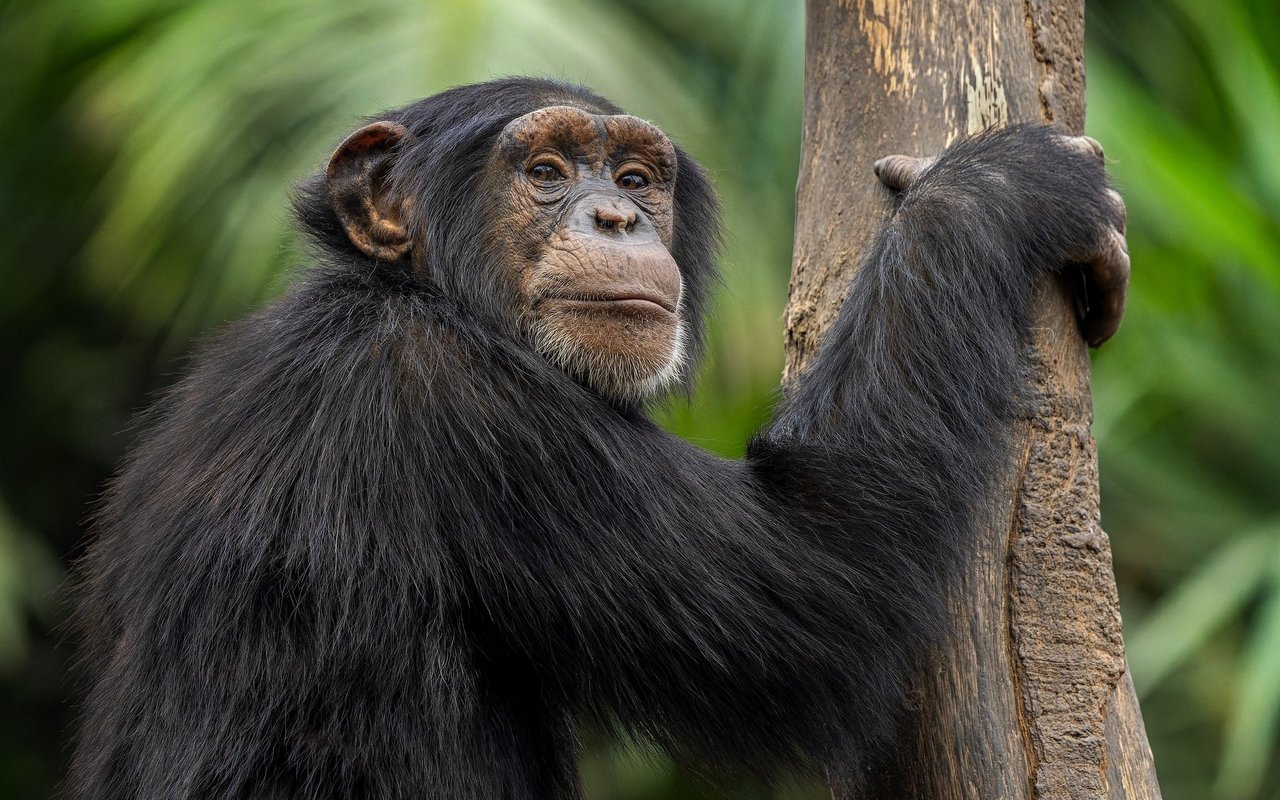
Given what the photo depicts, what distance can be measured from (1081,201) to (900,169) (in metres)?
0.50

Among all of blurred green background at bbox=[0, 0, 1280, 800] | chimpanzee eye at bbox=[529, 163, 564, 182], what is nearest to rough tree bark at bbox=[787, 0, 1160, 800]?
chimpanzee eye at bbox=[529, 163, 564, 182]

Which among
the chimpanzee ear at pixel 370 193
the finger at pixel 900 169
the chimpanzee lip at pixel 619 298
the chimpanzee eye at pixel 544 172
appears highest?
the finger at pixel 900 169

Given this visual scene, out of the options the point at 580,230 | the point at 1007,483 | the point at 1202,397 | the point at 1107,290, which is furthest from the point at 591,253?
the point at 1202,397

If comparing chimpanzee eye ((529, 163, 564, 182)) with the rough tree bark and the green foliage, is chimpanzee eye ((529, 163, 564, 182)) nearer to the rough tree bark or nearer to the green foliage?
the rough tree bark

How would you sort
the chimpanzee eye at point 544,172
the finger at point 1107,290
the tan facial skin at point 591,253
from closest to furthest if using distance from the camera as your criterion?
1. the finger at point 1107,290
2. the tan facial skin at point 591,253
3. the chimpanzee eye at point 544,172

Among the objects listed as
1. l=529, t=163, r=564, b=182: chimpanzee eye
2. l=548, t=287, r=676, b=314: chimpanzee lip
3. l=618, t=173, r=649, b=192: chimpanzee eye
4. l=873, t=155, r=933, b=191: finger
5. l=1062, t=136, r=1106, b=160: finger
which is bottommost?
l=548, t=287, r=676, b=314: chimpanzee lip

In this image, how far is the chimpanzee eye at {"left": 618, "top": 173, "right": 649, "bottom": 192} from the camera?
161 inches

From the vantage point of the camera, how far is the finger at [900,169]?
3727 millimetres

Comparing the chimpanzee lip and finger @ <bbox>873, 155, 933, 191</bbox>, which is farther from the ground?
finger @ <bbox>873, 155, 933, 191</bbox>

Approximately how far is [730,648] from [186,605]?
138cm

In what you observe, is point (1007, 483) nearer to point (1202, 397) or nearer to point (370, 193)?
point (370, 193)

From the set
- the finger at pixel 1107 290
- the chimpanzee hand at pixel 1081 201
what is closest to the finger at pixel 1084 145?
the chimpanzee hand at pixel 1081 201

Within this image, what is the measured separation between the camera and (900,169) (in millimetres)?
3729

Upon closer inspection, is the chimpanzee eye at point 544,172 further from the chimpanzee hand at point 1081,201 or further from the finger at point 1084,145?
the finger at point 1084,145
